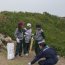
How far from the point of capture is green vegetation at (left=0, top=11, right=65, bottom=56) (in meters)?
19.3

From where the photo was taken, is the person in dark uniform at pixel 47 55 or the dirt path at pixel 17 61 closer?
the person in dark uniform at pixel 47 55

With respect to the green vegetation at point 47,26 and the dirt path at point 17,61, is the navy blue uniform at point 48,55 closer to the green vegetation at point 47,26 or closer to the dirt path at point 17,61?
the dirt path at point 17,61

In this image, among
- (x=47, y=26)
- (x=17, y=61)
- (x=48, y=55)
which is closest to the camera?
(x=48, y=55)

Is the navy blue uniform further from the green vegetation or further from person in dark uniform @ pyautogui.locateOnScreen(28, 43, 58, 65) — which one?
the green vegetation

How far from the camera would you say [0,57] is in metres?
15.7

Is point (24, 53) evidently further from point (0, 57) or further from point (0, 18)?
point (0, 18)

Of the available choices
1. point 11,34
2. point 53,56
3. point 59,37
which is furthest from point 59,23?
point 53,56

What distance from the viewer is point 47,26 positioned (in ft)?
76.0

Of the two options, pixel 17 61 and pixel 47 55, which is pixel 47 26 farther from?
pixel 47 55

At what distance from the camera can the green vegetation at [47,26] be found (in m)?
19.3

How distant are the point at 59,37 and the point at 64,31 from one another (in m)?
3.12

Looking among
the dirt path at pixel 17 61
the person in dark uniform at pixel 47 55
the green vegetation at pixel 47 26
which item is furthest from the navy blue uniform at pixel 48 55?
the green vegetation at pixel 47 26

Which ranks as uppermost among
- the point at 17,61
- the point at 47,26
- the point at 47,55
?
the point at 47,55

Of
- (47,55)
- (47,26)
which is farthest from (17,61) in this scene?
(47,26)
